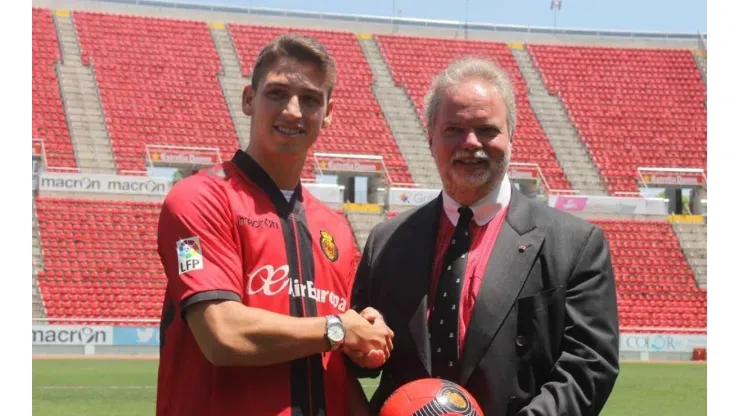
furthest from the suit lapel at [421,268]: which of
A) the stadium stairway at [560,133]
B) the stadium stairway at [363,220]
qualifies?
the stadium stairway at [560,133]

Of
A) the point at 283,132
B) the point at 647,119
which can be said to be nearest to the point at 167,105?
the point at 647,119

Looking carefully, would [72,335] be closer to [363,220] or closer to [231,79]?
[363,220]

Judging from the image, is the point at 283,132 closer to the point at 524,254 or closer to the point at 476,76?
the point at 476,76

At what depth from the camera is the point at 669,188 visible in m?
33.6

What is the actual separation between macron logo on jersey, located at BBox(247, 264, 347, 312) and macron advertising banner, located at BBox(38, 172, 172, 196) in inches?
944

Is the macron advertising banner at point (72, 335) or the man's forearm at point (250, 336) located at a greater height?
the man's forearm at point (250, 336)

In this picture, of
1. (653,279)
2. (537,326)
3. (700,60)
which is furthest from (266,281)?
(700,60)

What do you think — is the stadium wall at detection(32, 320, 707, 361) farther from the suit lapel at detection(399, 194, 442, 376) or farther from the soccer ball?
the soccer ball

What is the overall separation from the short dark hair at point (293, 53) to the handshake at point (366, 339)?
0.83 metres

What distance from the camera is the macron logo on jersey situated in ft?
10.6

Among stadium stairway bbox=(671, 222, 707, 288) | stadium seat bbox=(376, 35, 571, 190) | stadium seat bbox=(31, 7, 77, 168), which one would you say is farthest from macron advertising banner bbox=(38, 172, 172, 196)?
stadium stairway bbox=(671, 222, 707, 288)

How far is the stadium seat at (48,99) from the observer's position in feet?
94.1

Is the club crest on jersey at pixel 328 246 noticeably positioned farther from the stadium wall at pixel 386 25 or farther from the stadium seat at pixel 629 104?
the stadium wall at pixel 386 25

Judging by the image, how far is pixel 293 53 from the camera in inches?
131
